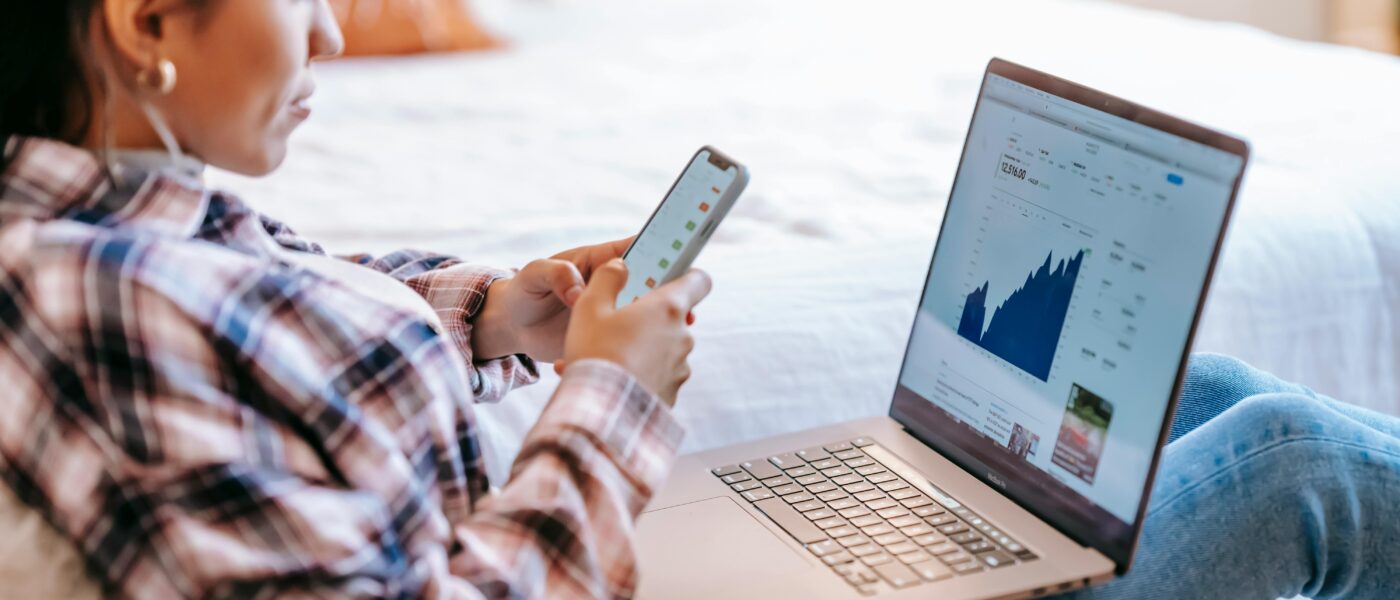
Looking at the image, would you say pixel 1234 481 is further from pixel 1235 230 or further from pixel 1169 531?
pixel 1235 230

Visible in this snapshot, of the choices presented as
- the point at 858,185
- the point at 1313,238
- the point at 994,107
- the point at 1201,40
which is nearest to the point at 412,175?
the point at 858,185

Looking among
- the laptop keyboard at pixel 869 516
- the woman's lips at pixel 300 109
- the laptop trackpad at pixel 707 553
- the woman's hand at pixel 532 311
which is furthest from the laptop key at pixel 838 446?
the woman's lips at pixel 300 109

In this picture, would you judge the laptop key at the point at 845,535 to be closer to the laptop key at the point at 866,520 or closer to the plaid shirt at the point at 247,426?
the laptop key at the point at 866,520

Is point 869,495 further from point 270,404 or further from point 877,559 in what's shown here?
point 270,404

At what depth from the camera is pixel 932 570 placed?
0.78 m

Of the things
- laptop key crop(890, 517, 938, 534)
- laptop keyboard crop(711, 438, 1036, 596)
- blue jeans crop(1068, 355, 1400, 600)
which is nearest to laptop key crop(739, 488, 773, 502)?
laptop keyboard crop(711, 438, 1036, 596)

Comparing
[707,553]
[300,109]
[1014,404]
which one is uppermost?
[300,109]

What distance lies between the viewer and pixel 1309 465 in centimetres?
82

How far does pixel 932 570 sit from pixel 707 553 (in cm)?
14

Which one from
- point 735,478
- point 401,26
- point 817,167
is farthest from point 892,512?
point 401,26

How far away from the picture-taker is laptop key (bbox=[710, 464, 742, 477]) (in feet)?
3.06

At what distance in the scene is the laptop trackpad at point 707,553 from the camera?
797 mm

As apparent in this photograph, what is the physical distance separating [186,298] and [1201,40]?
→ 1.89 m

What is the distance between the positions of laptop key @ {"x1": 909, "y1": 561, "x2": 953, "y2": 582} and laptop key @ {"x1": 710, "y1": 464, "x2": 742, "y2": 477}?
0.18 meters
